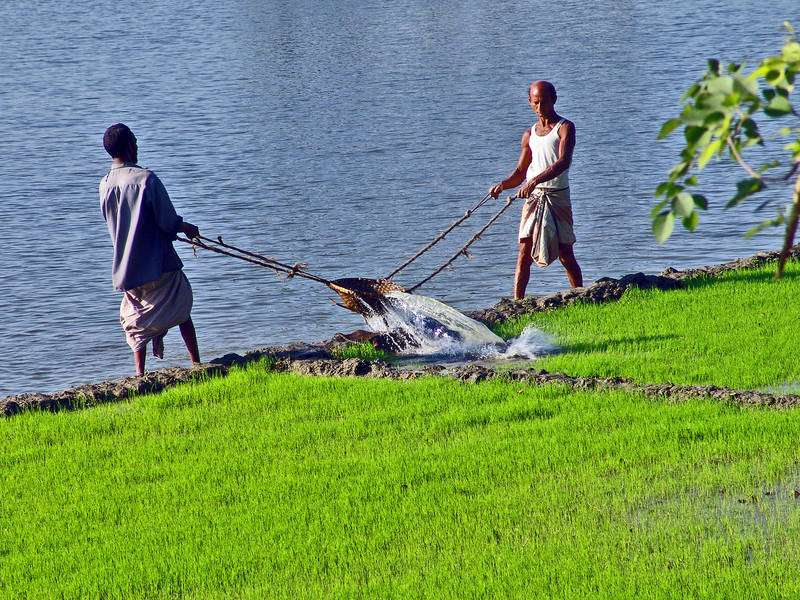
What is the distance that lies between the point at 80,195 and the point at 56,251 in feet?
12.0

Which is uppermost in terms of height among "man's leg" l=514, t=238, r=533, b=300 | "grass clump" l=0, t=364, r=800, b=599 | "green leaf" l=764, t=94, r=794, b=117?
"green leaf" l=764, t=94, r=794, b=117

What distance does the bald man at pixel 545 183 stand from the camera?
9.47 metres

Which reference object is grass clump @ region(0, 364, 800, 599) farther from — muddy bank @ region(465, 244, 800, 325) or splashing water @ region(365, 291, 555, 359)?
muddy bank @ region(465, 244, 800, 325)

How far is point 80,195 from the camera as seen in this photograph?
1923 centimetres

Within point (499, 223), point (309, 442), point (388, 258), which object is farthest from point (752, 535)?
point (499, 223)

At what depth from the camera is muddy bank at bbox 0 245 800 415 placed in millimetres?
7285

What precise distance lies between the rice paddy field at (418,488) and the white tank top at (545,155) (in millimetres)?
1832

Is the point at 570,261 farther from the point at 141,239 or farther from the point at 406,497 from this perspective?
the point at 406,497

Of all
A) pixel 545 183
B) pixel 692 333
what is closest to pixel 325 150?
pixel 545 183

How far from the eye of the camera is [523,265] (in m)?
10.2

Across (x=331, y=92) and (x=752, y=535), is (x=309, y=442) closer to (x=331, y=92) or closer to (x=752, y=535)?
(x=752, y=535)

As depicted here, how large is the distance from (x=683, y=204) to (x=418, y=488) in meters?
3.80

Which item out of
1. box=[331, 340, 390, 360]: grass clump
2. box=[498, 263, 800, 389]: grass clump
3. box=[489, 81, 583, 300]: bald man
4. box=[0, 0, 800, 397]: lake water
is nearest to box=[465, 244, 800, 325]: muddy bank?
box=[498, 263, 800, 389]: grass clump

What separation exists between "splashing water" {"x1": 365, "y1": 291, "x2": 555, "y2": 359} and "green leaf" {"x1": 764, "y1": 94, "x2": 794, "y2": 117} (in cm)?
641
